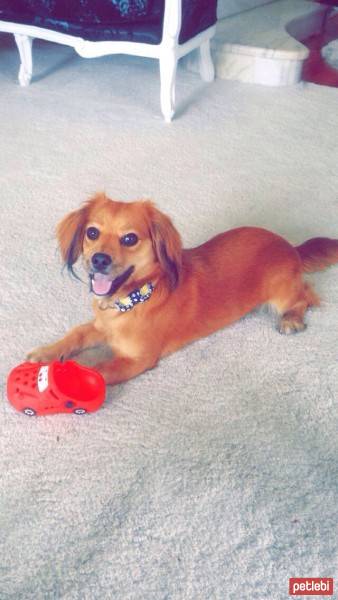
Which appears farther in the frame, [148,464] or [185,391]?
[185,391]

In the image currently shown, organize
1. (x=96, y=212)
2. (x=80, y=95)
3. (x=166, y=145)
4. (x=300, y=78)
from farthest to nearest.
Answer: (x=300, y=78) < (x=80, y=95) < (x=166, y=145) < (x=96, y=212)

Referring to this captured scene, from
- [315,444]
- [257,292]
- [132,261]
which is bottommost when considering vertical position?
[315,444]

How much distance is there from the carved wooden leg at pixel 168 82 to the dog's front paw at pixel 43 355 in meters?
1.57

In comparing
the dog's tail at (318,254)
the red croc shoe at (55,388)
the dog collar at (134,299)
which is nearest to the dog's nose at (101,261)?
the dog collar at (134,299)

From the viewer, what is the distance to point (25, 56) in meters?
2.83

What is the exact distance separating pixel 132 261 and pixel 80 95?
72.3 inches

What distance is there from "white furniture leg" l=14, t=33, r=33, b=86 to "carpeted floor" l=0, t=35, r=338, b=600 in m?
0.67

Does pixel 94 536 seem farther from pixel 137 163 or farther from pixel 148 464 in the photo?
pixel 137 163

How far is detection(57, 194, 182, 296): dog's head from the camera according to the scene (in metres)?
1.27

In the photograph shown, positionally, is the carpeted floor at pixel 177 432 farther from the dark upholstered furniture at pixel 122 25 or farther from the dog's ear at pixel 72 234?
the dark upholstered furniture at pixel 122 25

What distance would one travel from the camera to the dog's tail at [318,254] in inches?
65.3

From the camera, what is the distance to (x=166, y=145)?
2.47m

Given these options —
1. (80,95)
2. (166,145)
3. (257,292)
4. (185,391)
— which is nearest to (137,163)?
(166,145)

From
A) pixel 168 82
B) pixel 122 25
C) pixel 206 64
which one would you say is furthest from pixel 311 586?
pixel 206 64
